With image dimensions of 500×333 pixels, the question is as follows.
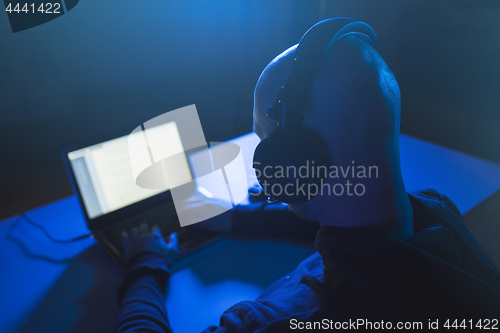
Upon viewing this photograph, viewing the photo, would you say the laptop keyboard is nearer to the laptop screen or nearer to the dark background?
the laptop screen

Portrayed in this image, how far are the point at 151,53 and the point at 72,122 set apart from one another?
0.46 metres

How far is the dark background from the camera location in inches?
43.1

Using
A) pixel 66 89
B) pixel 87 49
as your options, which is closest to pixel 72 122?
pixel 66 89

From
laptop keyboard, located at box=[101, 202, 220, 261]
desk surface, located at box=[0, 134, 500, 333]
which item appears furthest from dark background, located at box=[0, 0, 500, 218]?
laptop keyboard, located at box=[101, 202, 220, 261]

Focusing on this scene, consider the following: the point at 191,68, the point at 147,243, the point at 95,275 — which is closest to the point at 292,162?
the point at 147,243

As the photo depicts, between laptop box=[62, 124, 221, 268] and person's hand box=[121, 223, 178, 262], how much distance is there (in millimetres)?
24

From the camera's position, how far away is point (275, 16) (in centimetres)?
179

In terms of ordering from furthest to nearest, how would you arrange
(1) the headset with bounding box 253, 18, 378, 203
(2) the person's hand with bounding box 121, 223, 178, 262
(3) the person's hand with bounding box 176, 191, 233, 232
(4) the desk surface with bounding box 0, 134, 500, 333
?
(3) the person's hand with bounding box 176, 191, 233, 232, (2) the person's hand with bounding box 121, 223, 178, 262, (4) the desk surface with bounding box 0, 134, 500, 333, (1) the headset with bounding box 253, 18, 378, 203

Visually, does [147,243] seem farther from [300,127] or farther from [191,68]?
[191,68]

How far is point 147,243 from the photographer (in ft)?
2.50

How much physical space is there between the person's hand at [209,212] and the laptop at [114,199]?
2 centimetres

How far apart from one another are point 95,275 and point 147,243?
5.9 inches

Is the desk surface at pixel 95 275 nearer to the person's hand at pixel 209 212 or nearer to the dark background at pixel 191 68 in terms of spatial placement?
the person's hand at pixel 209 212

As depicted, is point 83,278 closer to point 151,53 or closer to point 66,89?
point 66,89
